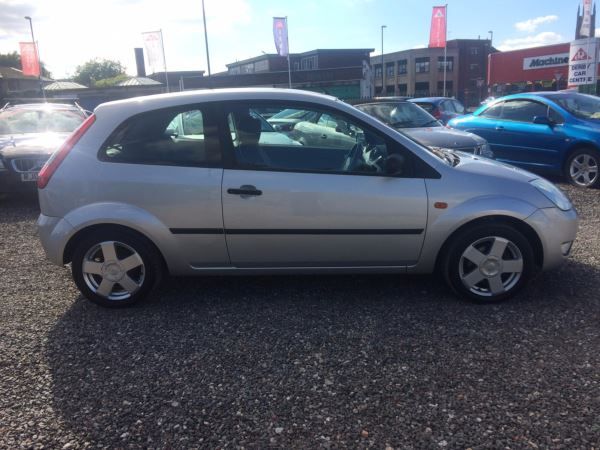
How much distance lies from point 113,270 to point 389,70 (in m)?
68.1

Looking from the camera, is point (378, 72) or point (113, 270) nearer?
point (113, 270)

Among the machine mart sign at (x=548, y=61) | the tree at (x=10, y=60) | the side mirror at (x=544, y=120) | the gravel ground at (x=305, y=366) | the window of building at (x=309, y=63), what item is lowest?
the gravel ground at (x=305, y=366)

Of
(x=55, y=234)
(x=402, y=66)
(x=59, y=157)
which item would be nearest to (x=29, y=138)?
(x=59, y=157)

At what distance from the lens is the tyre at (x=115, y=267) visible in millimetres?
3723

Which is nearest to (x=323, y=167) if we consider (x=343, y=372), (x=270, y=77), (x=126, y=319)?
(x=343, y=372)

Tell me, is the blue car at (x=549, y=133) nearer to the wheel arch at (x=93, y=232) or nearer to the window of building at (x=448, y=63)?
the wheel arch at (x=93, y=232)

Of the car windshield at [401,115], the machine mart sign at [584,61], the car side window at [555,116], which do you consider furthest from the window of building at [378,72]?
the car side window at [555,116]

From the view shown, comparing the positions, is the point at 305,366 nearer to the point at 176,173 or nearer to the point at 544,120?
the point at 176,173

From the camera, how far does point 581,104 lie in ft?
27.7

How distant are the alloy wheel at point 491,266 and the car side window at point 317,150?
0.79 meters

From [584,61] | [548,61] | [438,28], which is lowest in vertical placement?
[584,61]

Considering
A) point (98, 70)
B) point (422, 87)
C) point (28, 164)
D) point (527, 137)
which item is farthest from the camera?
point (98, 70)

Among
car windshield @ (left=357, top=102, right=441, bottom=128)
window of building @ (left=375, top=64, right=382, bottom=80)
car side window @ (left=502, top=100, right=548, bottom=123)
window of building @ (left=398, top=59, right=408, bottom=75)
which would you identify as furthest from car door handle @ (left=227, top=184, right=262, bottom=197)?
window of building @ (left=375, top=64, right=382, bottom=80)

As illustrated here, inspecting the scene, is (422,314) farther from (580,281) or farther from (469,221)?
(580,281)
